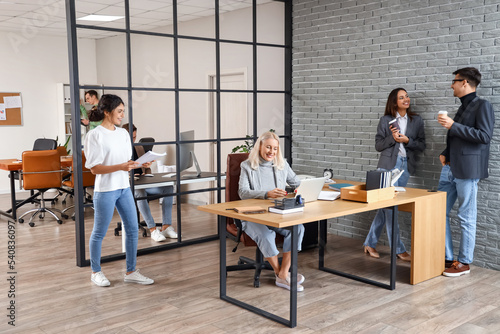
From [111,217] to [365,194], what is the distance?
1767 millimetres

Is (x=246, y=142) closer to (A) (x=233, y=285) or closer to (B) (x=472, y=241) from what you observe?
(A) (x=233, y=285)

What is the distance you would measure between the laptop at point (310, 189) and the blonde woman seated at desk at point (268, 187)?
0.20 meters

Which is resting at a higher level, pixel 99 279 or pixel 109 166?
pixel 109 166

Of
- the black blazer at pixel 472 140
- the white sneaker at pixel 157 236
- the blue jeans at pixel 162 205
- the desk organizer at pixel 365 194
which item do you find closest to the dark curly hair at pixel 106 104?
the blue jeans at pixel 162 205

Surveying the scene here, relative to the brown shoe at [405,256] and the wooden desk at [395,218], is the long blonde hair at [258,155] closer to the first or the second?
the wooden desk at [395,218]

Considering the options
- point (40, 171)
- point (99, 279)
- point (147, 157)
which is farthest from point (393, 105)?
point (40, 171)

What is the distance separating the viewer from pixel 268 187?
12.0ft

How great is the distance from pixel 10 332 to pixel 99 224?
91cm

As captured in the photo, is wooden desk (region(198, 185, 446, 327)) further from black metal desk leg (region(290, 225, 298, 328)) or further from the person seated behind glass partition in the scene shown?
the person seated behind glass partition

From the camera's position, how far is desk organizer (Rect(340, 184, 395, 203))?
337cm

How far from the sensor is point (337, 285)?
3703 mm

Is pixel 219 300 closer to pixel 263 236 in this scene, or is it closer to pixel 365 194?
pixel 263 236

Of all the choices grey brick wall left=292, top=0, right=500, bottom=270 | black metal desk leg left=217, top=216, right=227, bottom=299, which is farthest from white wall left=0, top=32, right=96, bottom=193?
black metal desk leg left=217, top=216, right=227, bottom=299

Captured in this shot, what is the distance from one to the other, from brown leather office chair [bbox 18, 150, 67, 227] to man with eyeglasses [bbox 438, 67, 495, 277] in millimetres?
4245
